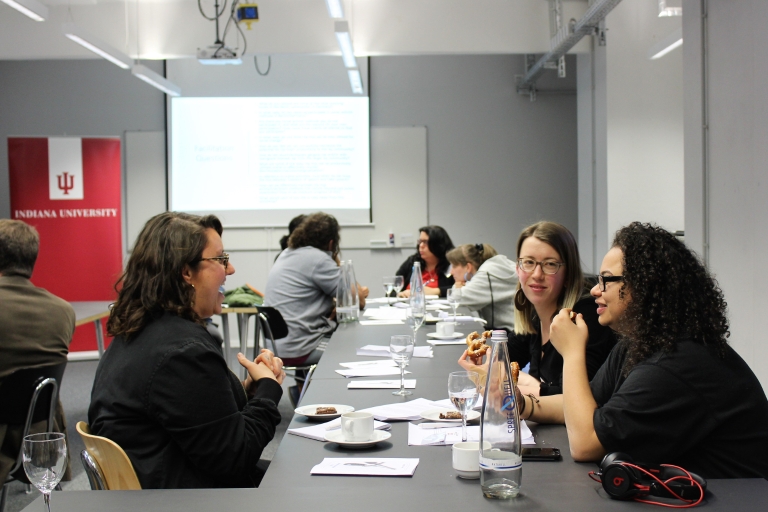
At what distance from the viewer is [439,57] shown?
823 cm

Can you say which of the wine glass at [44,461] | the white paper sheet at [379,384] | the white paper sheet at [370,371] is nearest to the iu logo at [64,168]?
the white paper sheet at [370,371]

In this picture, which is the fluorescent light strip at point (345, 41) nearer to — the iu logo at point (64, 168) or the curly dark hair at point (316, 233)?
the curly dark hair at point (316, 233)

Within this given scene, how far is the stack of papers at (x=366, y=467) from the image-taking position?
1485 mm

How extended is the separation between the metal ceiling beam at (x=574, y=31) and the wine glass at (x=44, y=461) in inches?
182

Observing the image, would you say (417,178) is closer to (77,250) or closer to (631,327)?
(77,250)

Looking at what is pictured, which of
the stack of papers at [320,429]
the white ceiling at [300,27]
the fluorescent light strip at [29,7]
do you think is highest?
the white ceiling at [300,27]

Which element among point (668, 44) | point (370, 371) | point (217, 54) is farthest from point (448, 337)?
point (217, 54)

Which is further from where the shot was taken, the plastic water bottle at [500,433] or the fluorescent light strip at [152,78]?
the fluorescent light strip at [152,78]

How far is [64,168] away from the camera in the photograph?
747 cm

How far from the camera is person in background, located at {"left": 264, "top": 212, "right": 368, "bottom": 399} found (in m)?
4.65

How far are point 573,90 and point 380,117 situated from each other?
2217 millimetres

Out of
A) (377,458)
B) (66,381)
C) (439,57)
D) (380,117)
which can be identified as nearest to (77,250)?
(66,381)

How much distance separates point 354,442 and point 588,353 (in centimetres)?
111

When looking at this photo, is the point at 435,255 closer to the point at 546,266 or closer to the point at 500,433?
the point at 546,266
